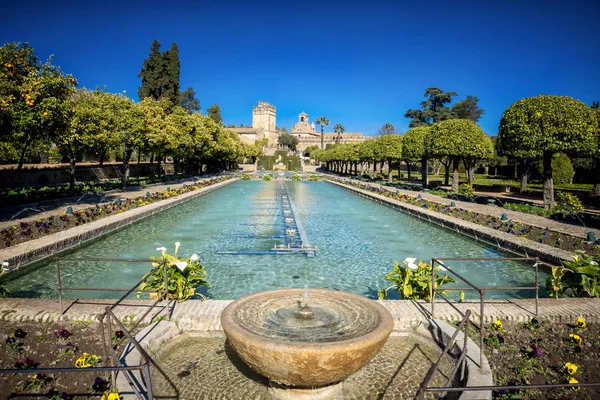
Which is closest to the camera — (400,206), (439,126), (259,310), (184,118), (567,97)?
(259,310)

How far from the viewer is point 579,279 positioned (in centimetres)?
552

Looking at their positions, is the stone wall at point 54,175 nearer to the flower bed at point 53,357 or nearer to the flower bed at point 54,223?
the flower bed at point 54,223

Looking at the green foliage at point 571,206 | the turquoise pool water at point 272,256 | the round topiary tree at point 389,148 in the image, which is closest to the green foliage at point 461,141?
the turquoise pool water at point 272,256

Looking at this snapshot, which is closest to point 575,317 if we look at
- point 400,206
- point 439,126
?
point 400,206

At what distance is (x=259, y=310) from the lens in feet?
12.1

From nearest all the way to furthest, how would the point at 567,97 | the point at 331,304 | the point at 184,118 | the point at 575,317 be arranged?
the point at 331,304, the point at 575,317, the point at 567,97, the point at 184,118

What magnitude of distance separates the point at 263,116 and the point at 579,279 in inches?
4737

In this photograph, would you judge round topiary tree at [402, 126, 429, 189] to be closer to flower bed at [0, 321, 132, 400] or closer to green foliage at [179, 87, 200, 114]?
flower bed at [0, 321, 132, 400]

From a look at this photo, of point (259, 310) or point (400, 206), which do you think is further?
point (400, 206)

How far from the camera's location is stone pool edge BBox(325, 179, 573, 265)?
793 centimetres

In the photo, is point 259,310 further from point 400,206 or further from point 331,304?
point 400,206

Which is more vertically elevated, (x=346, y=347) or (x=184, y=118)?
(x=184, y=118)

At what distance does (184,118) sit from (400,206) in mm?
22030

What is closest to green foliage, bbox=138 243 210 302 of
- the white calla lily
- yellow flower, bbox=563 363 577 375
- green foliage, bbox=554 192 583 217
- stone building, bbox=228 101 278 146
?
the white calla lily
